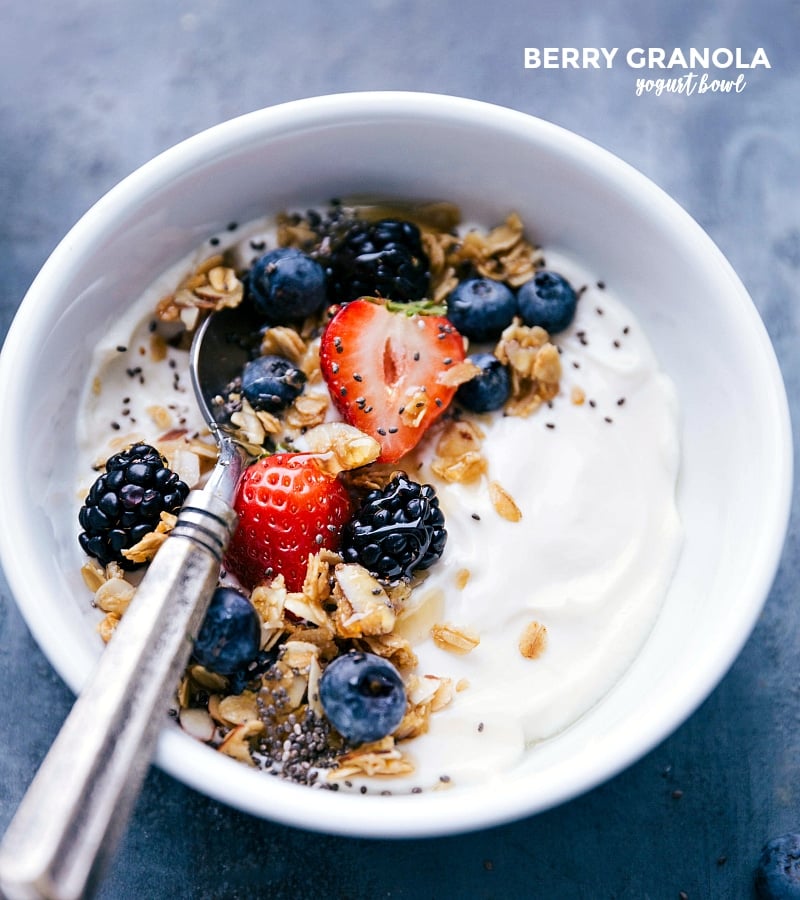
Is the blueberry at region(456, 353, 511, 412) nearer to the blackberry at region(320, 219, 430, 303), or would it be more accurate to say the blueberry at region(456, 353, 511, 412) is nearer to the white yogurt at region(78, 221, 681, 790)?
the white yogurt at region(78, 221, 681, 790)

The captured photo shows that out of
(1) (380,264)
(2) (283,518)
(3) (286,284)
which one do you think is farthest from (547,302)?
(2) (283,518)

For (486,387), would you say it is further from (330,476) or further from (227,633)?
(227,633)

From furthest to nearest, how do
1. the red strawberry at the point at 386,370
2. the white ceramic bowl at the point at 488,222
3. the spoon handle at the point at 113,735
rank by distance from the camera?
the red strawberry at the point at 386,370 → the white ceramic bowl at the point at 488,222 → the spoon handle at the point at 113,735

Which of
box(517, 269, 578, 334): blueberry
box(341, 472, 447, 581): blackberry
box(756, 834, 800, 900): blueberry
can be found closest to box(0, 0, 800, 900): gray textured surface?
box(756, 834, 800, 900): blueberry

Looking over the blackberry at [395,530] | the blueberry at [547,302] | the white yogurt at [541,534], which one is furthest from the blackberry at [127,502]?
the blueberry at [547,302]

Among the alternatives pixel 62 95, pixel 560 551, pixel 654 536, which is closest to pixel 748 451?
pixel 654 536

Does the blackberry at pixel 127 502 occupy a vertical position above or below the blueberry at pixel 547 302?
below

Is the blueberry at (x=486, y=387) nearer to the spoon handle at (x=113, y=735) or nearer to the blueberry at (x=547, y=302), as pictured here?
the blueberry at (x=547, y=302)

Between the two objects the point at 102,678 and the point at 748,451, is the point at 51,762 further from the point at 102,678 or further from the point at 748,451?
the point at 748,451
